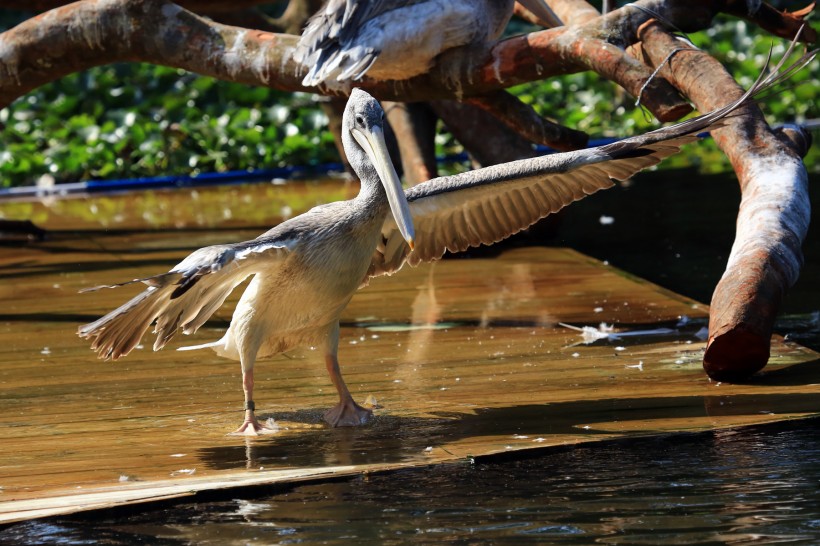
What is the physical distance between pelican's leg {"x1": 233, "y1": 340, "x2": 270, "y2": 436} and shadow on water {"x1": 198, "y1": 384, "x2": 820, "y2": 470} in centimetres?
5

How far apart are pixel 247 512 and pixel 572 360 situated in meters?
1.75

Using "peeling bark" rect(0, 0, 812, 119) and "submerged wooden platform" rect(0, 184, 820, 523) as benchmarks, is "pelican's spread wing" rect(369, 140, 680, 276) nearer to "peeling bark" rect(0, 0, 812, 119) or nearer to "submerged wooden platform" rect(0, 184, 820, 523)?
"submerged wooden platform" rect(0, 184, 820, 523)

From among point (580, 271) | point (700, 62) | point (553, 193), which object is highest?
point (700, 62)

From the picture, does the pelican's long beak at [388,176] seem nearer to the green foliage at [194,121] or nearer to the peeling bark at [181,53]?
the peeling bark at [181,53]

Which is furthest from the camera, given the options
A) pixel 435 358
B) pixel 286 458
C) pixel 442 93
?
pixel 442 93

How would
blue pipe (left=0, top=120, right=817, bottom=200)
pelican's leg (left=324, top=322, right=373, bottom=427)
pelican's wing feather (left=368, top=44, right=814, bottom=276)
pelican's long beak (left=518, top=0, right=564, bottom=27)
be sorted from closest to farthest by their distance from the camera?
pelican's leg (left=324, top=322, right=373, bottom=427), pelican's wing feather (left=368, top=44, right=814, bottom=276), pelican's long beak (left=518, top=0, right=564, bottom=27), blue pipe (left=0, top=120, right=817, bottom=200)

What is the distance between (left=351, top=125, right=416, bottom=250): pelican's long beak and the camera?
151 inches

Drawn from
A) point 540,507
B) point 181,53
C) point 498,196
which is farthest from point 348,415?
point 181,53

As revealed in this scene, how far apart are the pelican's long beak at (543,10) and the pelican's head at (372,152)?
7.72 feet

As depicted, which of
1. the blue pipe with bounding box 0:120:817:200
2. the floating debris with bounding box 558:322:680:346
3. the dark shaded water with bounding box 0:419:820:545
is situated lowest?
the blue pipe with bounding box 0:120:817:200

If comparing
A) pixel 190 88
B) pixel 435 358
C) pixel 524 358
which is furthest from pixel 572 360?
pixel 190 88

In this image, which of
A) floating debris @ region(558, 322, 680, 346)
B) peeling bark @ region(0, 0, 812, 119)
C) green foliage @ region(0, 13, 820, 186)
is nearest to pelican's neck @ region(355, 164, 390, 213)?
floating debris @ region(558, 322, 680, 346)

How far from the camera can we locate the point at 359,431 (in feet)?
→ 12.9

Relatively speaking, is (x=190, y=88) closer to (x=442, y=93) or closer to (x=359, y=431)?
(x=442, y=93)
